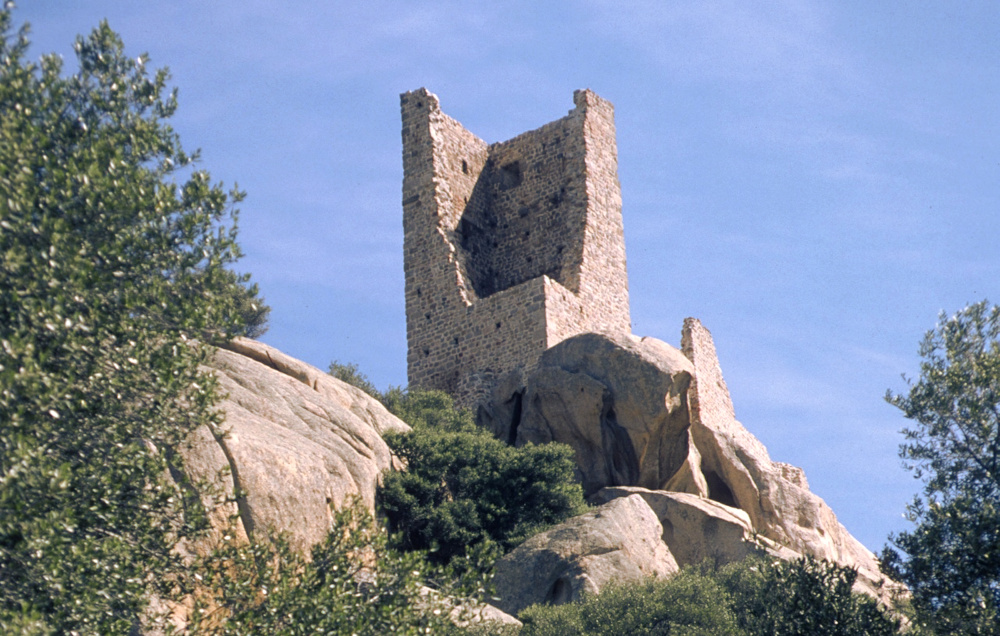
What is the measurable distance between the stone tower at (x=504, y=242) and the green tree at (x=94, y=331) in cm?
2034

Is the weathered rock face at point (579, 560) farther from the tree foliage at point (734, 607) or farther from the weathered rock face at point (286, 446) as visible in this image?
the weathered rock face at point (286, 446)

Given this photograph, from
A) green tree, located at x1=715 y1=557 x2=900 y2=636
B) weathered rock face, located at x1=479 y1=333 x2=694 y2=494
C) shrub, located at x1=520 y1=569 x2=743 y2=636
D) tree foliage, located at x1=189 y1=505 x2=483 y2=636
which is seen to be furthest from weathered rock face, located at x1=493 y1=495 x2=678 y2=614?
tree foliage, located at x1=189 y1=505 x2=483 y2=636

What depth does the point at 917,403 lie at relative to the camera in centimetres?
1925

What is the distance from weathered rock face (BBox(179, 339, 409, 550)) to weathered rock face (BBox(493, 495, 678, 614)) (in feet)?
10.7

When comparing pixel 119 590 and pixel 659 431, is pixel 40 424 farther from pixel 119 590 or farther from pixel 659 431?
pixel 659 431

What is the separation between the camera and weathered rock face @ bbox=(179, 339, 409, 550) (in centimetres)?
2108

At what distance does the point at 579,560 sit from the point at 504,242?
20078mm

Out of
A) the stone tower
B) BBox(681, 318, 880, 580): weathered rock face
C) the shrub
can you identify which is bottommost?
the shrub

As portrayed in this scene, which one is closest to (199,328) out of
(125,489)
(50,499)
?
(125,489)

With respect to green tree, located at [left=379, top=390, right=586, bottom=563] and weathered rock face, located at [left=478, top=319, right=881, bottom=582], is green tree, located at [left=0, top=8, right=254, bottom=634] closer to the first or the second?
green tree, located at [left=379, top=390, right=586, bottom=563]

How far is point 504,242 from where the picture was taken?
44.0 metres

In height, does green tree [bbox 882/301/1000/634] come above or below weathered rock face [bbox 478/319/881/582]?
below

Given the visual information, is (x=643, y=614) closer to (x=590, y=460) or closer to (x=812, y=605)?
(x=812, y=605)

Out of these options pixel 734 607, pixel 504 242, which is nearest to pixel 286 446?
pixel 734 607
